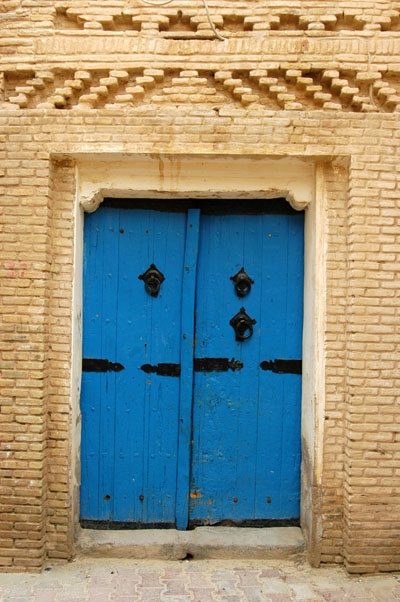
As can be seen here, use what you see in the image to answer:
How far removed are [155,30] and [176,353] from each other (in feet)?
7.63

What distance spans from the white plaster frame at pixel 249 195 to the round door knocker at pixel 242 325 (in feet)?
1.40

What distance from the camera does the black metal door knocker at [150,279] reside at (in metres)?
Answer: 3.68

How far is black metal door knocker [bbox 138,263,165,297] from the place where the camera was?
3.68m

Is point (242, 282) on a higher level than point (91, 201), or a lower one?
A: lower

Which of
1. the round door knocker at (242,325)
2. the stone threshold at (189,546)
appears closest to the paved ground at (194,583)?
the stone threshold at (189,546)

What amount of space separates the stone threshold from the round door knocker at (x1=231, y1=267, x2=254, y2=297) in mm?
1847

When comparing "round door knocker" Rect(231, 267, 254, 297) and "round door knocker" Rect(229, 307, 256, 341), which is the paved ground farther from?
"round door knocker" Rect(231, 267, 254, 297)

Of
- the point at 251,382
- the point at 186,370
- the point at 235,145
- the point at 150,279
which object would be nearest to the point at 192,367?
the point at 186,370

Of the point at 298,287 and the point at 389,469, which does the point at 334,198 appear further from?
the point at 389,469

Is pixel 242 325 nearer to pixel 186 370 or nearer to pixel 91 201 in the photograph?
pixel 186 370

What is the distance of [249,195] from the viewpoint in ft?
11.9

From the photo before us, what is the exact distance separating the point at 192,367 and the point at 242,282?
76 cm

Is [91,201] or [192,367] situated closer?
[91,201]

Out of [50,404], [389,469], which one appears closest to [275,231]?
[389,469]
